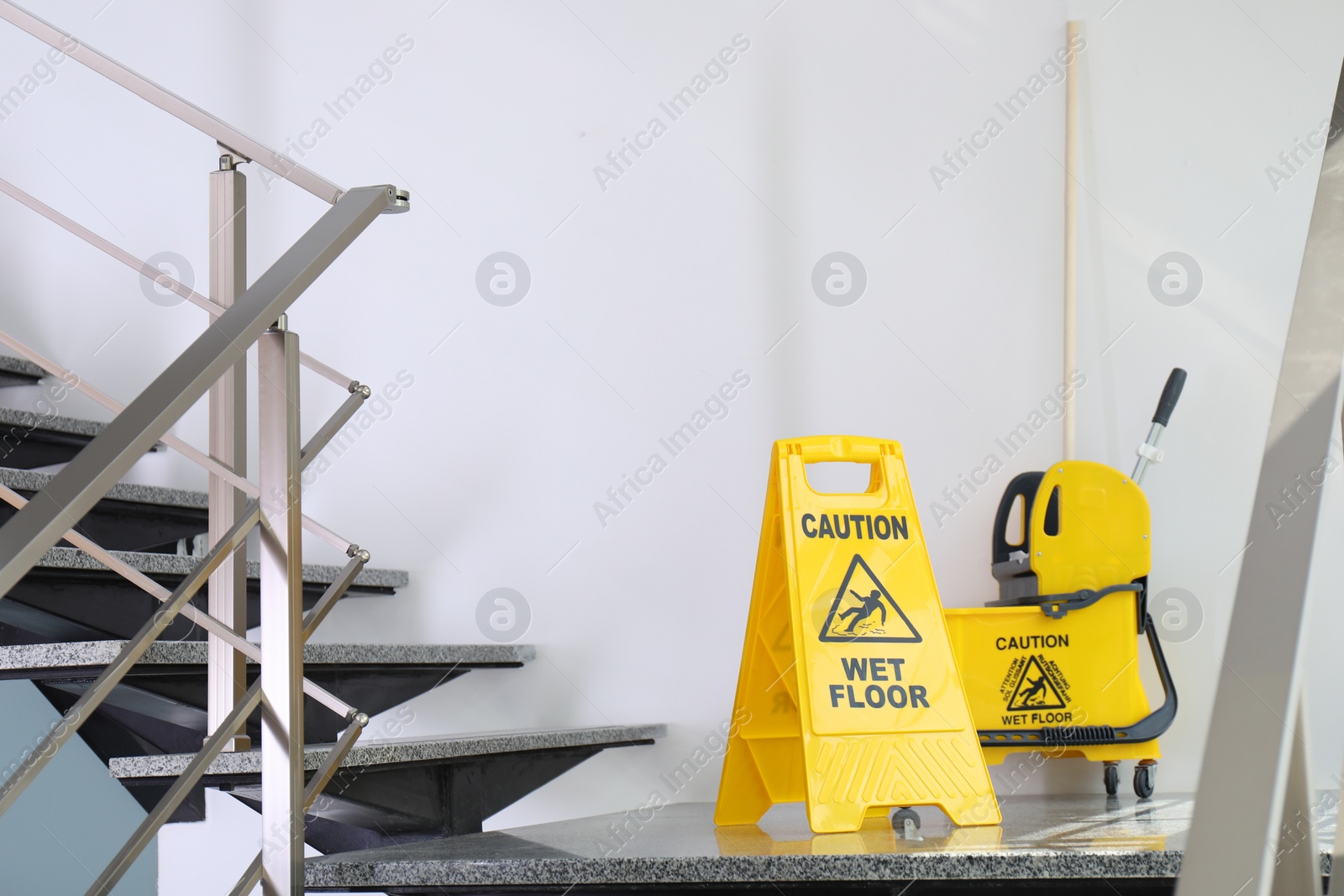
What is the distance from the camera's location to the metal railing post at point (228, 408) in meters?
1.82

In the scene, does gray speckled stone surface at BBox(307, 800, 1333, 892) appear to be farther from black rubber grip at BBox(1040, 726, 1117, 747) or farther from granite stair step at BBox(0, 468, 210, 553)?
granite stair step at BBox(0, 468, 210, 553)

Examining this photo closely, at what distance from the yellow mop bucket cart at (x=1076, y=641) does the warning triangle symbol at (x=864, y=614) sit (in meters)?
0.48

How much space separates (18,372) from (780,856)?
2370 mm

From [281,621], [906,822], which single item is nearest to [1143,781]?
[906,822]

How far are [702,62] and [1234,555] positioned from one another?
1.85m

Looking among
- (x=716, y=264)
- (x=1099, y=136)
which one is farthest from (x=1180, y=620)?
(x=716, y=264)

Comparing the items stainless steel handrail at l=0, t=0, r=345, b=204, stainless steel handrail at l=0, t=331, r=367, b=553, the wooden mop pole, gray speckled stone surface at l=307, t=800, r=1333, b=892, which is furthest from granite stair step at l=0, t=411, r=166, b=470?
the wooden mop pole

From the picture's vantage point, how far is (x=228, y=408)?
76.4 inches

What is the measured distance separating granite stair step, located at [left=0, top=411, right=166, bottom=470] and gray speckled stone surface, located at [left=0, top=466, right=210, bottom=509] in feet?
0.40

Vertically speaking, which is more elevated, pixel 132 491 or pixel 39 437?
pixel 39 437

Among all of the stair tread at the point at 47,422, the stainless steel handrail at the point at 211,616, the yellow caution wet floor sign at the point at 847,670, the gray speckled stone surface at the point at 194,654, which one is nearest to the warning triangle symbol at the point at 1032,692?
the yellow caution wet floor sign at the point at 847,670

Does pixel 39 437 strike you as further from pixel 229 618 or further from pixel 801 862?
pixel 801 862

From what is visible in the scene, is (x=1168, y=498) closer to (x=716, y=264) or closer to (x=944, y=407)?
(x=944, y=407)

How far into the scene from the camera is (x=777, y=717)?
73.3 inches
